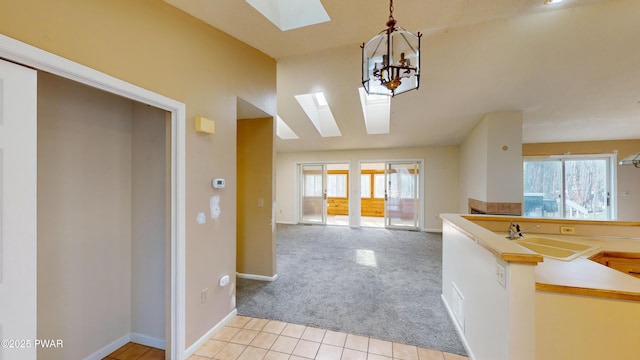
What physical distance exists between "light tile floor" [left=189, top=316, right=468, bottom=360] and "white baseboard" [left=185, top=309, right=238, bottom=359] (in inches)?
1.1

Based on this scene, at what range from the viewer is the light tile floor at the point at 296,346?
6.05ft

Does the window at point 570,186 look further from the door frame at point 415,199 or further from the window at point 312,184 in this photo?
the window at point 312,184

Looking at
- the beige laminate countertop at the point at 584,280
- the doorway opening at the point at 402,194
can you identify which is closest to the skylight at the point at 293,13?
the beige laminate countertop at the point at 584,280

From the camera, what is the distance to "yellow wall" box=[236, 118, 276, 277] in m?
3.14

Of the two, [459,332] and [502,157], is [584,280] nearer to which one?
[459,332]

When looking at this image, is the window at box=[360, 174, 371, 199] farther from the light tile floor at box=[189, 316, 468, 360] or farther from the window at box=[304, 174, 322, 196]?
the light tile floor at box=[189, 316, 468, 360]

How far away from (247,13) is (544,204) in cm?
764

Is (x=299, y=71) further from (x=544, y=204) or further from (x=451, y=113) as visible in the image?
(x=544, y=204)

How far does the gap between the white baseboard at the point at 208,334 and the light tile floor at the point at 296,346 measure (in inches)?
1.1

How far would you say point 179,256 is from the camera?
1.77 metres

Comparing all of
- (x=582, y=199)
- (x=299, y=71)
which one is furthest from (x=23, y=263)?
(x=582, y=199)

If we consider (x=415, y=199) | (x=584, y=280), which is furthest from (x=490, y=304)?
(x=415, y=199)

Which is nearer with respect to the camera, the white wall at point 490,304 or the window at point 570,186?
the white wall at point 490,304

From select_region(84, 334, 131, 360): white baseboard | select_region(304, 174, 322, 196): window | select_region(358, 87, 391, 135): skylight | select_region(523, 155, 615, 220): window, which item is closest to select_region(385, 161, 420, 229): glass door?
select_region(358, 87, 391, 135): skylight
